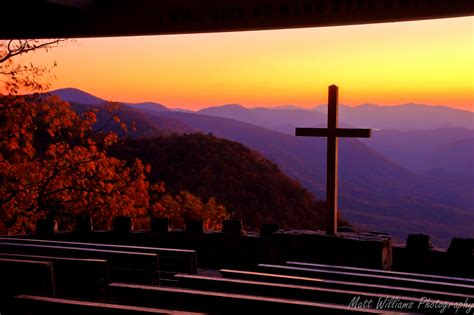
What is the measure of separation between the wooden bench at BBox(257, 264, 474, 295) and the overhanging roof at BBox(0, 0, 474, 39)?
106 inches

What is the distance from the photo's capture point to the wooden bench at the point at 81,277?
18.7ft

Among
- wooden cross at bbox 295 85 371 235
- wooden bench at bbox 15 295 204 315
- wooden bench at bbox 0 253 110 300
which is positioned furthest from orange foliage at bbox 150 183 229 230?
wooden bench at bbox 15 295 204 315

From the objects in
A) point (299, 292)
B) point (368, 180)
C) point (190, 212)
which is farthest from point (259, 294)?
point (368, 180)

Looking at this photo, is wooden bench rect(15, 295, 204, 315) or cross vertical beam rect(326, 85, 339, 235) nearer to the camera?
wooden bench rect(15, 295, 204, 315)

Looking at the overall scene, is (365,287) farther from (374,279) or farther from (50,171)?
(50,171)

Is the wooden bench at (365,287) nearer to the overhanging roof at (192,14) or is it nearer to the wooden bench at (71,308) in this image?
the wooden bench at (71,308)

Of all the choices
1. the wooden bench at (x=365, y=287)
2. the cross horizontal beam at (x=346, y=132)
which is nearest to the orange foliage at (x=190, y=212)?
the cross horizontal beam at (x=346, y=132)

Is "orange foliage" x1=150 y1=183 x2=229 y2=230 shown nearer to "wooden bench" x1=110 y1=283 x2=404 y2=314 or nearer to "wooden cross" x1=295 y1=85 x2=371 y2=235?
"wooden cross" x1=295 y1=85 x2=371 y2=235

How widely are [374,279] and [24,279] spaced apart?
309cm

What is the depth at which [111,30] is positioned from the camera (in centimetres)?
787

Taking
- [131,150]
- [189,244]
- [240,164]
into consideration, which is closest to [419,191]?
[240,164]

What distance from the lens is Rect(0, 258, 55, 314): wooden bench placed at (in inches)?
195

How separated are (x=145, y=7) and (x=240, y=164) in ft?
186

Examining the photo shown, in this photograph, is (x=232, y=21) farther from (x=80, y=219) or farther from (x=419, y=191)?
(x=419, y=191)
